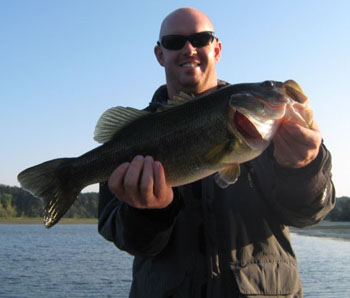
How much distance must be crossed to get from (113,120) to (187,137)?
92 cm

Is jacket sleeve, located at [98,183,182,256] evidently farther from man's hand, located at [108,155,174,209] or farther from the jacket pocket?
the jacket pocket

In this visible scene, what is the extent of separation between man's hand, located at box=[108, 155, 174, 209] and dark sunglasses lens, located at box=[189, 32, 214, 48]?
79.7 inches

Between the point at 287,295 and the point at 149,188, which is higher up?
the point at 149,188

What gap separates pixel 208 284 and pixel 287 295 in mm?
758

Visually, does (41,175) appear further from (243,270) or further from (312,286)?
(312,286)

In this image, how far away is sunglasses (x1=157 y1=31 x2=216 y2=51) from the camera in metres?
5.01

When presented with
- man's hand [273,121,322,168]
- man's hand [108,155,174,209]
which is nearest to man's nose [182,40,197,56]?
man's hand [108,155,174,209]

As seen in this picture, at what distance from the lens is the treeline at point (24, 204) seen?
330 ft

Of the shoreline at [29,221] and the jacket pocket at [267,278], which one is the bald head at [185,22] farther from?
the shoreline at [29,221]

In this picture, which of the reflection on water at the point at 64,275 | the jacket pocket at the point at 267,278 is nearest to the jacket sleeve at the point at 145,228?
the jacket pocket at the point at 267,278

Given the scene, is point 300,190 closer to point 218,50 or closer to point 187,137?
point 187,137

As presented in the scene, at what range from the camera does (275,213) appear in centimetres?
393

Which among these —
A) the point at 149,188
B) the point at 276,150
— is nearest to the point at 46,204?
the point at 149,188

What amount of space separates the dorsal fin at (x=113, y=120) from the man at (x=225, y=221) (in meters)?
0.58
